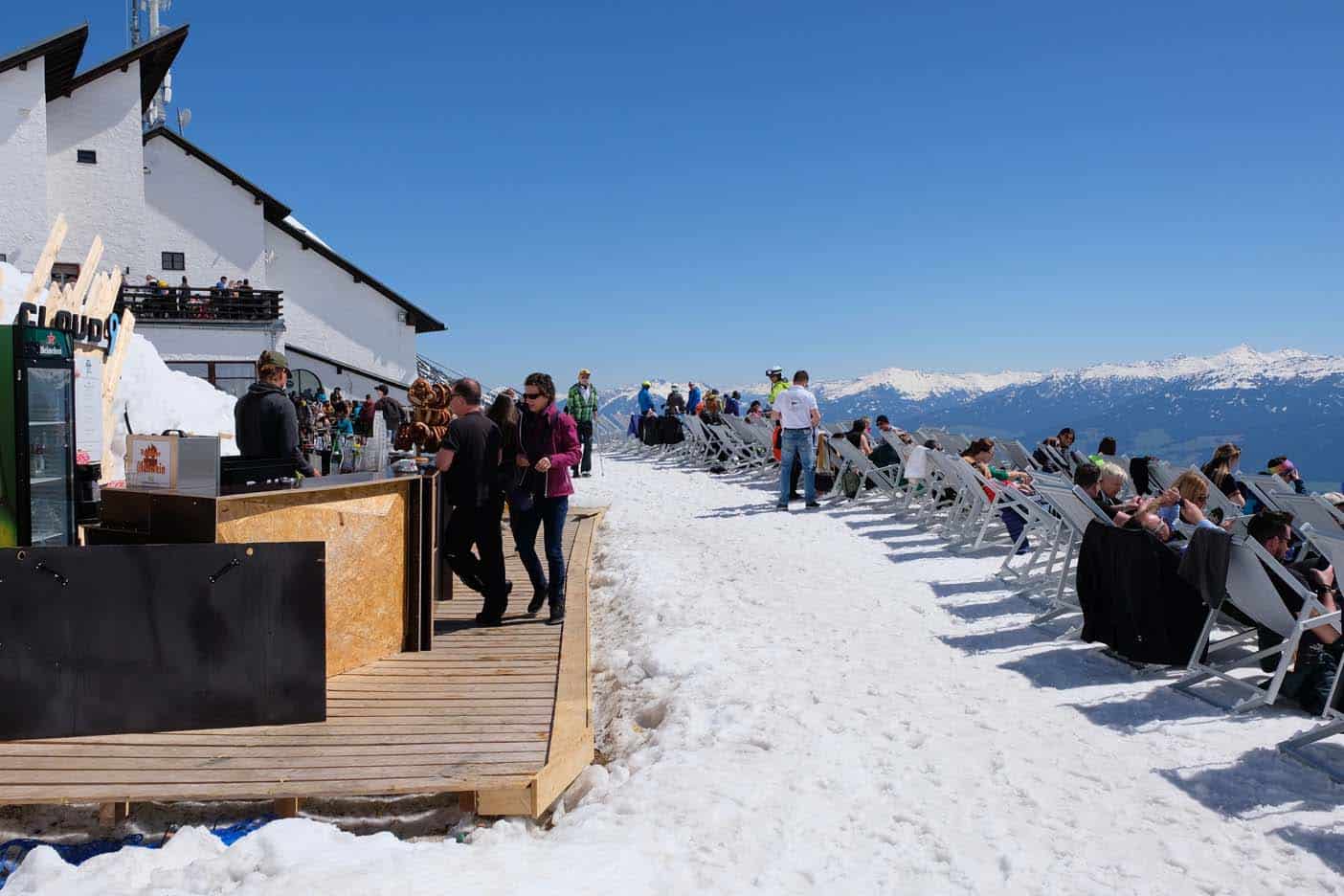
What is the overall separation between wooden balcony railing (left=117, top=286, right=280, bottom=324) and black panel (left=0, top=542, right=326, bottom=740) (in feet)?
88.8

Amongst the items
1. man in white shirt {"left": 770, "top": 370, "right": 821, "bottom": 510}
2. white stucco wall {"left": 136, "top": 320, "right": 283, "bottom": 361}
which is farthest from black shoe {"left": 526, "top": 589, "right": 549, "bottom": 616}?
white stucco wall {"left": 136, "top": 320, "right": 283, "bottom": 361}

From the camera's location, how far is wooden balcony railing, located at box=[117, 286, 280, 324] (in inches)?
1120

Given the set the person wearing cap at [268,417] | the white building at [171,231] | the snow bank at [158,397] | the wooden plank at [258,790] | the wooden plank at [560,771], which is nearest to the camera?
the wooden plank at [258,790]

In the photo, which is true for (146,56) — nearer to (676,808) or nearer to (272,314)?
(272,314)

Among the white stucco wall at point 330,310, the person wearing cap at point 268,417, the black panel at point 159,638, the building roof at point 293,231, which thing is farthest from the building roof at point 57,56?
the black panel at point 159,638

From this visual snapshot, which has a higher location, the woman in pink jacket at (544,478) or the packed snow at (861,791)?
the woman in pink jacket at (544,478)

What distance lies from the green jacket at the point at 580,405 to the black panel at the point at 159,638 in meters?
11.4

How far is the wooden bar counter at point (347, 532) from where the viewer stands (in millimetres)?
4488

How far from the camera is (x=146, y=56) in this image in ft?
101

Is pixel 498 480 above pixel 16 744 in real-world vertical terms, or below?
above

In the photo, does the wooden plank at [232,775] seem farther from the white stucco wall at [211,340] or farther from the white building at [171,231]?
the white building at [171,231]

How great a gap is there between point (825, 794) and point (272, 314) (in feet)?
95.3

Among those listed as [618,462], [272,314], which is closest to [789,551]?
[618,462]

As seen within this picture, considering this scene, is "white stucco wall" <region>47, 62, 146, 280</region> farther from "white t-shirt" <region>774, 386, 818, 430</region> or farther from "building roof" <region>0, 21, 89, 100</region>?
"white t-shirt" <region>774, 386, 818, 430</region>
